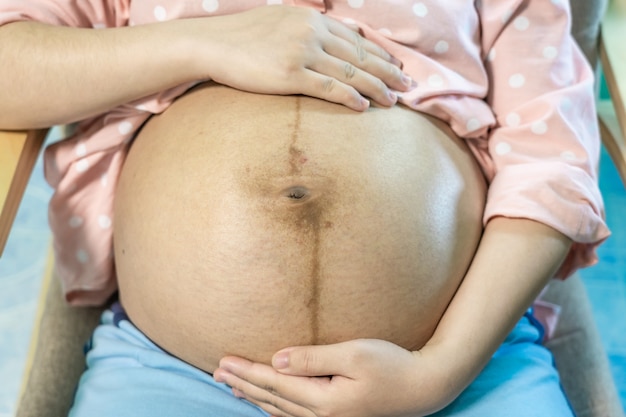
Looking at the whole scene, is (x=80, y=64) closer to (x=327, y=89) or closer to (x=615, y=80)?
(x=327, y=89)

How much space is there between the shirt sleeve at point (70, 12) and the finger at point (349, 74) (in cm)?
27

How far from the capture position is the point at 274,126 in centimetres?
78

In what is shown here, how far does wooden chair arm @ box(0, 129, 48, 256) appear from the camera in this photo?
2.63 feet

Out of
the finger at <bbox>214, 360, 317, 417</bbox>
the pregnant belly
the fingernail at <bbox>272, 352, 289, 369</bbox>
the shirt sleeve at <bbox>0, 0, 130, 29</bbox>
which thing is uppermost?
the shirt sleeve at <bbox>0, 0, 130, 29</bbox>

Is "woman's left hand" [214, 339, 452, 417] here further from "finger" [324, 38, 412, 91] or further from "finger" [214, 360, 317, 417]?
"finger" [324, 38, 412, 91]

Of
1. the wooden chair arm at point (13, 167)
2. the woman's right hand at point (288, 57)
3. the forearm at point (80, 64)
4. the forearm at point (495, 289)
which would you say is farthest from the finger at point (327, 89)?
the wooden chair arm at point (13, 167)

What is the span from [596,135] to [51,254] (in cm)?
82

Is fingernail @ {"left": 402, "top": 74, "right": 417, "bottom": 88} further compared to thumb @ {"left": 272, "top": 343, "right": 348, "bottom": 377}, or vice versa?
fingernail @ {"left": 402, "top": 74, "right": 417, "bottom": 88}

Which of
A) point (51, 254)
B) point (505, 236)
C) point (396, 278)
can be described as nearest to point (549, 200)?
point (505, 236)

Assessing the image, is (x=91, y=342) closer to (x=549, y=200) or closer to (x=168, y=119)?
(x=168, y=119)

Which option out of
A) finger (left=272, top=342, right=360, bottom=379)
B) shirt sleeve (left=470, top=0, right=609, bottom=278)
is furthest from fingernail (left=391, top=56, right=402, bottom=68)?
finger (left=272, top=342, right=360, bottom=379)

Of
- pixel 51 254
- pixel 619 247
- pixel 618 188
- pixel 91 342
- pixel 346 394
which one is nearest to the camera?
pixel 346 394

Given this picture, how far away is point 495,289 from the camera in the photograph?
81 centimetres

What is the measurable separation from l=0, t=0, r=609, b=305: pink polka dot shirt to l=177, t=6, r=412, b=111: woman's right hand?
0.05m
